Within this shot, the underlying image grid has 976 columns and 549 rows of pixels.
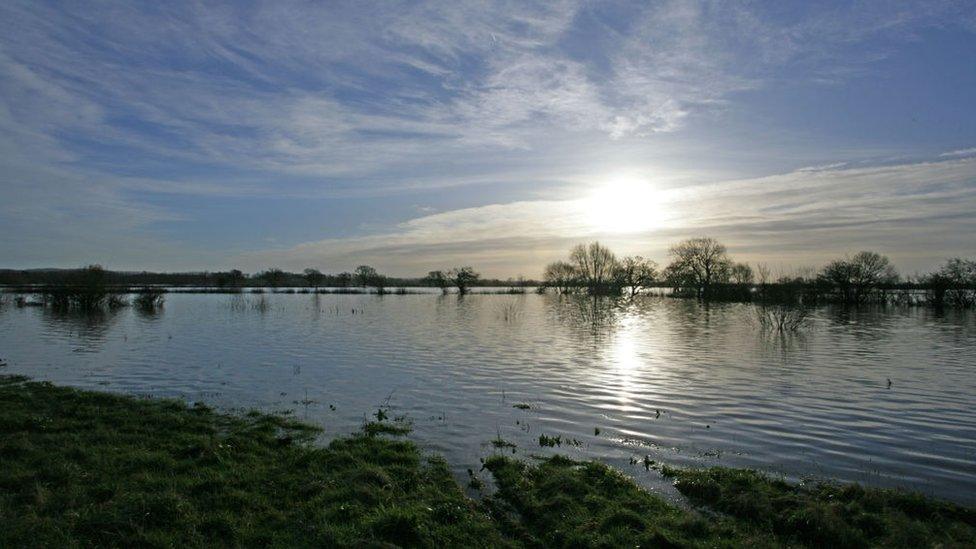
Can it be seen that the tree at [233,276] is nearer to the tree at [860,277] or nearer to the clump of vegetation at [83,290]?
the clump of vegetation at [83,290]

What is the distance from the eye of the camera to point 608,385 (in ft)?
Answer: 58.4

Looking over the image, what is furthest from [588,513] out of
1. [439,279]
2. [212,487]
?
[439,279]

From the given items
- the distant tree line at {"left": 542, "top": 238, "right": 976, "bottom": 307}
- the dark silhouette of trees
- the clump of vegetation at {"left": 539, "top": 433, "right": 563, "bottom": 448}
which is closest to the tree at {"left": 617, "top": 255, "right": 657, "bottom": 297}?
the distant tree line at {"left": 542, "top": 238, "right": 976, "bottom": 307}

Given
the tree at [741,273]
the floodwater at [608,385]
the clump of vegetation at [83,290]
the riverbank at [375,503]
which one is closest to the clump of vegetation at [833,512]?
the riverbank at [375,503]

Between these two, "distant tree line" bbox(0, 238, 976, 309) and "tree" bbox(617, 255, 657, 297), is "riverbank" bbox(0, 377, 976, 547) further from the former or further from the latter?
"tree" bbox(617, 255, 657, 297)

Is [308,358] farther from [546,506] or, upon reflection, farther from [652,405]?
[546,506]

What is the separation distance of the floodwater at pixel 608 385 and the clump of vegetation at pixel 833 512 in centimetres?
103

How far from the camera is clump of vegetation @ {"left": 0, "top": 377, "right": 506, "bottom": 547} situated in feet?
21.1

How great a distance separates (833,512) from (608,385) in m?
10.6

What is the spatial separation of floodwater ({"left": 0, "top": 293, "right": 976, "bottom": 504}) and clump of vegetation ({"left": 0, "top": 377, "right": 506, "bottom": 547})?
5.29 feet

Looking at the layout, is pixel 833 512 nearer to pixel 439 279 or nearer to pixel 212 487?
pixel 212 487

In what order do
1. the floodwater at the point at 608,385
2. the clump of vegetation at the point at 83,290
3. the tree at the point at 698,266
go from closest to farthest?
the floodwater at the point at 608,385 < the clump of vegetation at the point at 83,290 < the tree at the point at 698,266

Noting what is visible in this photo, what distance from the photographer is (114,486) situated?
7684 mm

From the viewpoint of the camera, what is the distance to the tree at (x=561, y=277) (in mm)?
121688
